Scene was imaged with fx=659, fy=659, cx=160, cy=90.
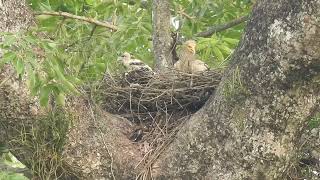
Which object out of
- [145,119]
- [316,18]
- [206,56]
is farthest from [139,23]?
[316,18]

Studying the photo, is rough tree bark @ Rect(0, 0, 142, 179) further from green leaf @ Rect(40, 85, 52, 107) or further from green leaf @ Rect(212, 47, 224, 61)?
green leaf @ Rect(212, 47, 224, 61)

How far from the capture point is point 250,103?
3.00m

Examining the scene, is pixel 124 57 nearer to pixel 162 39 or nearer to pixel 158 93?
pixel 162 39

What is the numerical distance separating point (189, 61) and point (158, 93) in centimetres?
73

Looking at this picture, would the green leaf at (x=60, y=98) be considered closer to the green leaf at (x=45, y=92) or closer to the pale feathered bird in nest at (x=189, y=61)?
the green leaf at (x=45, y=92)

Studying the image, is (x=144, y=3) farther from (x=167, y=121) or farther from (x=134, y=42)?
(x=167, y=121)

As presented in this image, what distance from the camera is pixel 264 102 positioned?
2963 mm

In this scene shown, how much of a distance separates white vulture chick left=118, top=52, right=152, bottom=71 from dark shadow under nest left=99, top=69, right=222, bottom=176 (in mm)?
344

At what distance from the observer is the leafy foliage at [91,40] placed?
9.53 feet

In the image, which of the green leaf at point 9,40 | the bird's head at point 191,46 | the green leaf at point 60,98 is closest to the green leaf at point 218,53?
the bird's head at point 191,46

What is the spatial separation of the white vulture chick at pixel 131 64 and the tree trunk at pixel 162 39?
0.11 meters

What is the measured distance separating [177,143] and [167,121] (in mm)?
417

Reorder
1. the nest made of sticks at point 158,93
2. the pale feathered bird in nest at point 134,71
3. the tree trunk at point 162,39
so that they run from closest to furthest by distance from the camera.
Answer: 1. the nest made of sticks at point 158,93
2. the pale feathered bird in nest at point 134,71
3. the tree trunk at point 162,39

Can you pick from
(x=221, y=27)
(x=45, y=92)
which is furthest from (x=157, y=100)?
(x=221, y=27)
